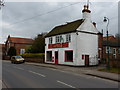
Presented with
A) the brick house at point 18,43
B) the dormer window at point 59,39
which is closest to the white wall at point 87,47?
the dormer window at point 59,39

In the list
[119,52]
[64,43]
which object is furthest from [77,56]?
[119,52]

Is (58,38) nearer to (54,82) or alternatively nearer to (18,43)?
(54,82)

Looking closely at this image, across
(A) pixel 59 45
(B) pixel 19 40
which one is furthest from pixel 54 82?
(B) pixel 19 40

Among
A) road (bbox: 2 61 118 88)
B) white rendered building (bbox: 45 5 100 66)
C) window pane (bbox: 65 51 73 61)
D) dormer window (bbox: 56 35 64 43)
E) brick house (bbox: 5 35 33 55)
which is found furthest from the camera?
brick house (bbox: 5 35 33 55)

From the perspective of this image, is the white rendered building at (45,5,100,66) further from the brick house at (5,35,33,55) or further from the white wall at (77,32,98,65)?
the brick house at (5,35,33,55)

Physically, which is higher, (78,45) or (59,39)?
(59,39)

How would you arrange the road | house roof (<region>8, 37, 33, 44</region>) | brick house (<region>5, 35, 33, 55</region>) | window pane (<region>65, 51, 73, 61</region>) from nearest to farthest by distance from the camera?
the road → window pane (<region>65, 51, 73, 61</region>) → brick house (<region>5, 35, 33, 55</region>) → house roof (<region>8, 37, 33, 44</region>)

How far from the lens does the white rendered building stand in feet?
91.6

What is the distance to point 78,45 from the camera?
91.3 feet

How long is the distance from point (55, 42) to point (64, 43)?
3.06m

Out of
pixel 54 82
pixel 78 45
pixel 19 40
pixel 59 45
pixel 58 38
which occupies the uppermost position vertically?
pixel 19 40

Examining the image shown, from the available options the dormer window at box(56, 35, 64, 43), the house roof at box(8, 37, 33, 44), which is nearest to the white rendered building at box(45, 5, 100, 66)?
the dormer window at box(56, 35, 64, 43)

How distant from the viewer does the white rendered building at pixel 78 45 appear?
27906 millimetres

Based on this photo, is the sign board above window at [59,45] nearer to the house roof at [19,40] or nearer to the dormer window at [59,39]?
the dormer window at [59,39]
